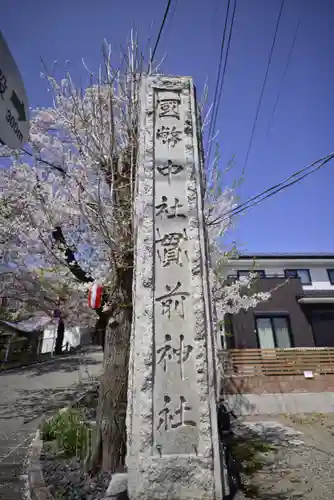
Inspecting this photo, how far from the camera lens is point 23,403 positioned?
32.8 ft

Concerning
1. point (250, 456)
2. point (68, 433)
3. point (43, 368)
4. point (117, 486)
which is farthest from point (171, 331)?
point (43, 368)

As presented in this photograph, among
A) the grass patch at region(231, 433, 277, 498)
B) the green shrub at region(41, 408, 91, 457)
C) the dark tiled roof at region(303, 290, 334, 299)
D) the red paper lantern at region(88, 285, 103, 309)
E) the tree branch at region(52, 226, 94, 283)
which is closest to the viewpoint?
the red paper lantern at region(88, 285, 103, 309)

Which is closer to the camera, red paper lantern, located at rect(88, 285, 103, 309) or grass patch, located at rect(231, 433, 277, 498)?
red paper lantern, located at rect(88, 285, 103, 309)

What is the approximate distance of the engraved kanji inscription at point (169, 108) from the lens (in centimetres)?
401

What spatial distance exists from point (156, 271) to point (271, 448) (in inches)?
269

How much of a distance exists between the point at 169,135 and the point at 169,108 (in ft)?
1.68

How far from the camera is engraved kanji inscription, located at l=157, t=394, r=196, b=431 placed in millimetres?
2564

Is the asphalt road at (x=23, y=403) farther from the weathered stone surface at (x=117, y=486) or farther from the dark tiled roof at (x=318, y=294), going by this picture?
the dark tiled roof at (x=318, y=294)

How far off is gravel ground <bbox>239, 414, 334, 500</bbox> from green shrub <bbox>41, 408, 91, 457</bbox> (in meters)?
3.18

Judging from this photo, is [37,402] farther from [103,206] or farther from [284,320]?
[284,320]

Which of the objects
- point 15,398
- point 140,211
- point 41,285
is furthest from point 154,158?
point 41,285

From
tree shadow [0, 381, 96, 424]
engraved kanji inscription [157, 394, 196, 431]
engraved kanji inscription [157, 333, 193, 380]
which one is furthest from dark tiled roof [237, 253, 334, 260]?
engraved kanji inscription [157, 394, 196, 431]

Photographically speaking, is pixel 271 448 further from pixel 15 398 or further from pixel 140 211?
pixel 15 398

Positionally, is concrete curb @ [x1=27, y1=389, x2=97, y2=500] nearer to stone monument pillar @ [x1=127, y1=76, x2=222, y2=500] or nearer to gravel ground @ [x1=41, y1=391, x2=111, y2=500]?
gravel ground @ [x1=41, y1=391, x2=111, y2=500]
